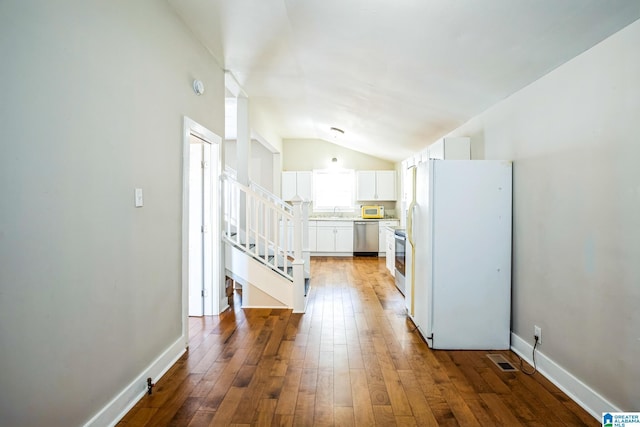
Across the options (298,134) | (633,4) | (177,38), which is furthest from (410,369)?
(298,134)

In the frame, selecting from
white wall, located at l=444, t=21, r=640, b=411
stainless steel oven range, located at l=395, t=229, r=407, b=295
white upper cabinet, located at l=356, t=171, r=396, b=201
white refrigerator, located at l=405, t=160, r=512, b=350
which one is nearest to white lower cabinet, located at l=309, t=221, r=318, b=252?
white upper cabinet, located at l=356, t=171, r=396, b=201

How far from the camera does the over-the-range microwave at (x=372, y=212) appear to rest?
26.9 feet

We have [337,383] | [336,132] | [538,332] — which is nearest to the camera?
[337,383]

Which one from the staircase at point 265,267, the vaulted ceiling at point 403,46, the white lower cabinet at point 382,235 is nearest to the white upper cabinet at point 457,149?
the vaulted ceiling at point 403,46

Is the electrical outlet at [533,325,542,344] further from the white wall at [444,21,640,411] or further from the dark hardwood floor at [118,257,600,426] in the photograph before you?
the dark hardwood floor at [118,257,600,426]

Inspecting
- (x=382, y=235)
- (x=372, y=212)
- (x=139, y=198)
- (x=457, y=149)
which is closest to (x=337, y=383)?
(x=139, y=198)

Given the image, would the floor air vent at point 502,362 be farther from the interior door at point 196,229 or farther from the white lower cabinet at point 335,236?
the white lower cabinet at point 335,236

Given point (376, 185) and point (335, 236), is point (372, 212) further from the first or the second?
point (335, 236)

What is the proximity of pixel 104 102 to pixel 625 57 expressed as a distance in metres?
2.83

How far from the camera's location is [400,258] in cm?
500

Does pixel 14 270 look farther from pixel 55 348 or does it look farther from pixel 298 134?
pixel 298 134

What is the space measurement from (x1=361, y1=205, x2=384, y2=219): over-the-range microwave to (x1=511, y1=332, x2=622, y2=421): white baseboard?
5406 millimetres

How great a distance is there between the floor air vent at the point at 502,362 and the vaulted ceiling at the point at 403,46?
2.20 m

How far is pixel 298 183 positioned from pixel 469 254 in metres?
5.78
